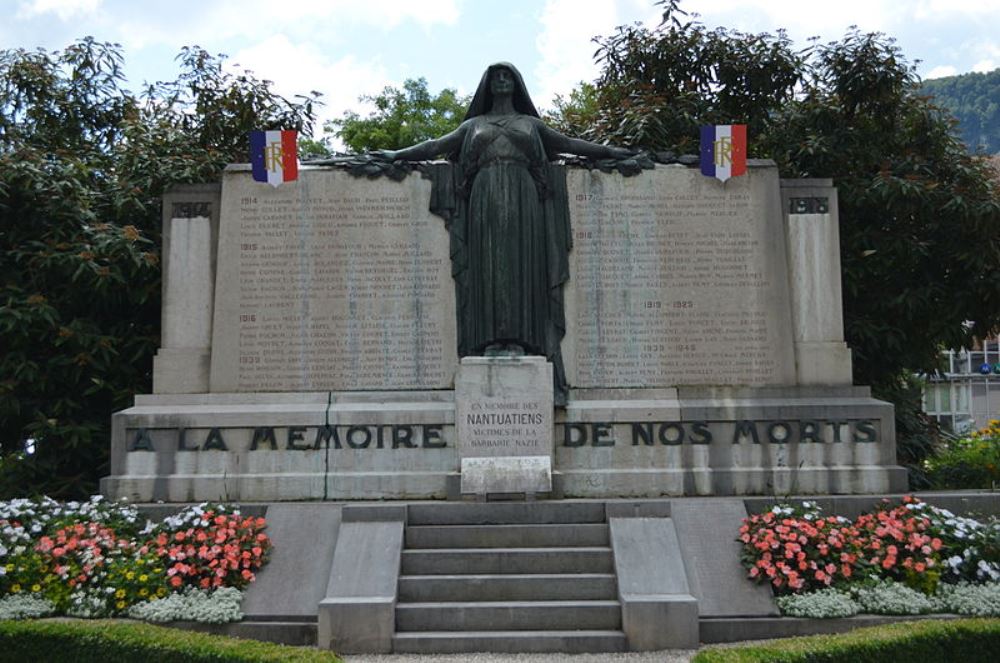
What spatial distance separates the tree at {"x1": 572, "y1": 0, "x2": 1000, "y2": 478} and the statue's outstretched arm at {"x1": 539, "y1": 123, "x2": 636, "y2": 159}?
362 cm

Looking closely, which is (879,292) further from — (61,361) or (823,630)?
(61,361)

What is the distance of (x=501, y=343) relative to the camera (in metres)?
11.5

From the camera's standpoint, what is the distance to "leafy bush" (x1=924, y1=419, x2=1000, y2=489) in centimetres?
1491

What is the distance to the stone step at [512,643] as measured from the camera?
8.47 m

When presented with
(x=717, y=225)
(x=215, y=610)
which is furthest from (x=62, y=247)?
(x=717, y=225)

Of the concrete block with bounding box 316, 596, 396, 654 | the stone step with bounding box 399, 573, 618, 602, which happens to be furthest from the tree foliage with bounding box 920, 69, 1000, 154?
the concrete block with bounding box 316, 596, 396, 654

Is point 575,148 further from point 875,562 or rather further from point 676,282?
point 875,562

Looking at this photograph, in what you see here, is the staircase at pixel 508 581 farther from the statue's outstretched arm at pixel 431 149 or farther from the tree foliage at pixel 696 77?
the tree foliage at pixel 696 77

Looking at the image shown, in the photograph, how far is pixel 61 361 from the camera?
1295 cm

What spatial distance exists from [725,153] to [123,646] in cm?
854

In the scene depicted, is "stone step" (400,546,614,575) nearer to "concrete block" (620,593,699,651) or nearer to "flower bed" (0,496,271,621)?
"concrete block" (620,593,699,651)

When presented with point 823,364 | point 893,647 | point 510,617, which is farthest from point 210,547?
point 823,364

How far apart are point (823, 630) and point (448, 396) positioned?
4885 millimetres

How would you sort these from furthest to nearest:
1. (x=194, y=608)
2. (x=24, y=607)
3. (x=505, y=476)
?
(x=505, y=476), (x=194, y=608), (x=24, y=607)
